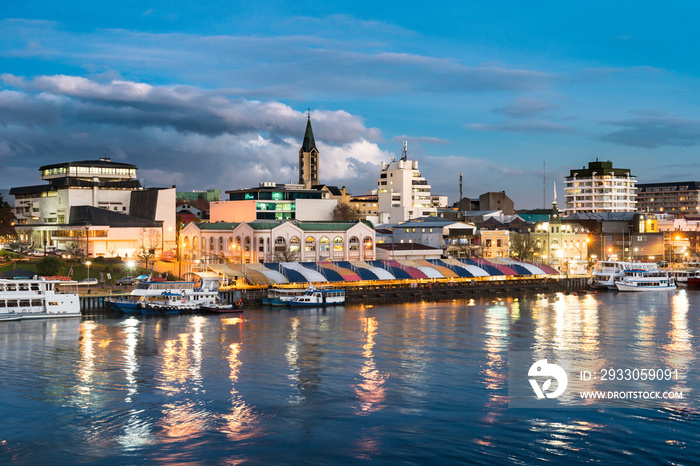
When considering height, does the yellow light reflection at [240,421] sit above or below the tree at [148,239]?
below

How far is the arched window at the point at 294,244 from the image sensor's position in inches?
3799

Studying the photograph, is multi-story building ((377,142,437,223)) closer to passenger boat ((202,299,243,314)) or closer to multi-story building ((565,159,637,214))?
multi-story building ((565,159,637,214))

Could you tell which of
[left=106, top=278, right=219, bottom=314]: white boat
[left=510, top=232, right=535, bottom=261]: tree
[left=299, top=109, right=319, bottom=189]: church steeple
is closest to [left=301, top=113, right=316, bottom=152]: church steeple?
[left=299, top=109, right=319, bottom=189]: church steeple

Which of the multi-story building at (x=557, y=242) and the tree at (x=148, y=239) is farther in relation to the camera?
the multi-story building at (x=557, y=242)

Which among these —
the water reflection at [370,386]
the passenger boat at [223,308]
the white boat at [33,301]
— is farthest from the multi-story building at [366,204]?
the water reflection at [370,386]

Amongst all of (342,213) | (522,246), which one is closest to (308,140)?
(342,213)

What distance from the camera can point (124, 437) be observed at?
29.2 m

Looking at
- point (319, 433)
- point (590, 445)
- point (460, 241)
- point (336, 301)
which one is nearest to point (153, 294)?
point (336, 301)

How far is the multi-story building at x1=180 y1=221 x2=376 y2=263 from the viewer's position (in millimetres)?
95375

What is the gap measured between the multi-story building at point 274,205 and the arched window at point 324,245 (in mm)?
15257

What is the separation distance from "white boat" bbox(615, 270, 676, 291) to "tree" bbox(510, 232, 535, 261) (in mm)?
22410

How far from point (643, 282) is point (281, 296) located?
150 feet

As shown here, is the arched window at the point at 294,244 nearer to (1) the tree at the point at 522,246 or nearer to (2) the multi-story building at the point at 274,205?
(2) the multi-story building at the point at 274,205

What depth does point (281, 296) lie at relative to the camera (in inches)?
2857
